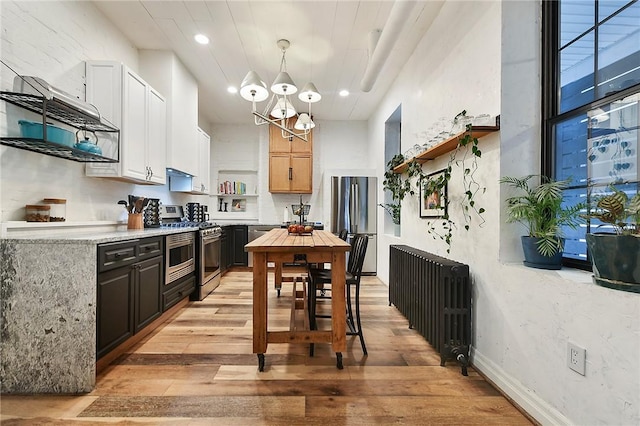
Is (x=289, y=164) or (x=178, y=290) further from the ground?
(x=289, y=164)

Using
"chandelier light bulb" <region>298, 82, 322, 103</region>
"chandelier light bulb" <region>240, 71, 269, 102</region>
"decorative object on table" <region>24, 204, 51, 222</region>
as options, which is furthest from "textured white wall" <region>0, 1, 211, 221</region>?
"chandelier light bulb" <region>298, 82, 322, 103</region>

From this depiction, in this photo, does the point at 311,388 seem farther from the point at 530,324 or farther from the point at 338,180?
the point at 338,180

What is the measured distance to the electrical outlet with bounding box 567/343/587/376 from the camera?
141cm

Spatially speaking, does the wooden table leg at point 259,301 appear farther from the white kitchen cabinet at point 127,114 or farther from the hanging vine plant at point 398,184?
the hanging vine plant at point 398,184

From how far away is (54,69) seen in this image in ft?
8.29

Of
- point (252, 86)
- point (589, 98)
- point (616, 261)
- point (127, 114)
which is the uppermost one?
point (252, 86)

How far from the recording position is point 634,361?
1198 mm

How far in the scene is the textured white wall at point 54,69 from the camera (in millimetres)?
2125

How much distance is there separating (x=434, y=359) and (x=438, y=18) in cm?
306

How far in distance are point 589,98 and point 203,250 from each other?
13.2ft

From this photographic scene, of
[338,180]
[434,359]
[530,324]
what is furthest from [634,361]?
[338,180]

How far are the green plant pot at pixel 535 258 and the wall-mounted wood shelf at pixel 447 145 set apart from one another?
28.9 inches

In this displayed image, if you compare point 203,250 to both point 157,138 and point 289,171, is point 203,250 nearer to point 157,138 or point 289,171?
point 157,138

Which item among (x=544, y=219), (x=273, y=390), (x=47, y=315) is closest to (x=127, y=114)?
(x=47, y=315)
